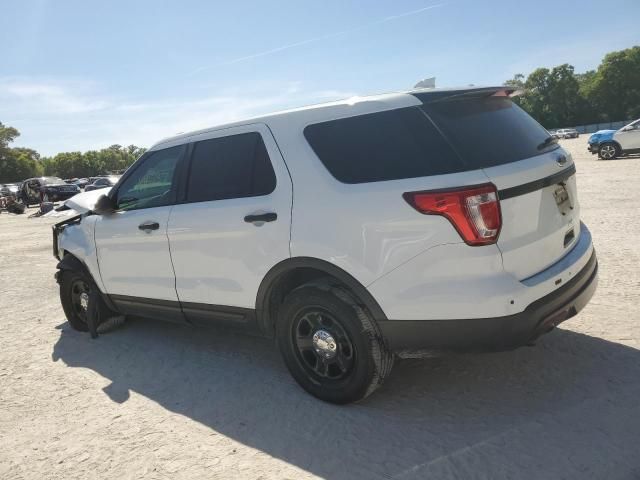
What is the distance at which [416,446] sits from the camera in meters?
2.79

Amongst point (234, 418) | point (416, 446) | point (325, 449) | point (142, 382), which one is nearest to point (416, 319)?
point (416, 446)

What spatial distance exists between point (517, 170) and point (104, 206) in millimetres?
3486

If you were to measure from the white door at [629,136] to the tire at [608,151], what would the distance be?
295 mm

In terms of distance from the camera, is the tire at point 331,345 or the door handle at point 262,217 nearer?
the tire at point 331,345

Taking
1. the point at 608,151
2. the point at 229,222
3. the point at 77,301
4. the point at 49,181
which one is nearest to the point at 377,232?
the point at 229,222

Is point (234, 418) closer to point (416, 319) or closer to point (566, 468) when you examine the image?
point (416, 319)

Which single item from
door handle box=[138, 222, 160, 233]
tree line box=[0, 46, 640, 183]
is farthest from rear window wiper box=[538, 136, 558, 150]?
tree line box=[0, 46, 640, 183]

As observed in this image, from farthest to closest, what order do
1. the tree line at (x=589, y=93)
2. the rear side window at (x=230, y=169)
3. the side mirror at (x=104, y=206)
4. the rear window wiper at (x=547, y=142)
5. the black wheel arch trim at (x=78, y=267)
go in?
the tree line at (x=589, y=93), the black wheel arch trim at (x=78, y=267), the side mirror at (x=104, y=206), the rear side window at (x=230, y=169), the rear window wiper at (x=547, y=142)

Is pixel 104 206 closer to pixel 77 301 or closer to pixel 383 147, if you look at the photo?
pixel 77 301

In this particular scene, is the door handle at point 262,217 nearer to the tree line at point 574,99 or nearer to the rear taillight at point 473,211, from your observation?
the rear taillight at point 473,211

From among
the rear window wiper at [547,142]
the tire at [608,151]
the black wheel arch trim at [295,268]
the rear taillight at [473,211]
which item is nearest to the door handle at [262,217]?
the black wheel arch trim at [295,268]

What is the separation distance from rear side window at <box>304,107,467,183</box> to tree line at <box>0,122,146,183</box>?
94.9 m

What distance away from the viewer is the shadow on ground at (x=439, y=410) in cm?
260

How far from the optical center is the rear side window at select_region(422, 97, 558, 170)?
2781 mm
